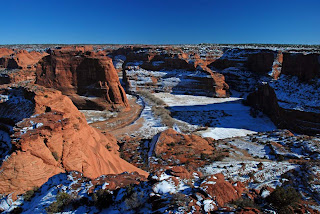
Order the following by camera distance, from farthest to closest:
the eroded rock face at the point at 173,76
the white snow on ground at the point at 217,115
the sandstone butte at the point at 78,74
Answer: the eroded rock face at the point at 173,76 → the sandstone butte at the point at 78,74 → the white snow on ground at the point at 217,115

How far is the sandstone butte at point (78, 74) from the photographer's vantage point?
24.0 m

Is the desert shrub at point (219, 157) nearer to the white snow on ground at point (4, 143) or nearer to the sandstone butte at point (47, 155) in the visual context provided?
the sandstone butte at point (47, 155)

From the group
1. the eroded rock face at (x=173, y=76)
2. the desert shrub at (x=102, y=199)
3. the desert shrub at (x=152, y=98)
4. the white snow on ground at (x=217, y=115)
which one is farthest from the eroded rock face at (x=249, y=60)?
the desert shrub at (x=102, y=199)

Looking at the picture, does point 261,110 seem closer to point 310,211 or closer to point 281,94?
point 281,94

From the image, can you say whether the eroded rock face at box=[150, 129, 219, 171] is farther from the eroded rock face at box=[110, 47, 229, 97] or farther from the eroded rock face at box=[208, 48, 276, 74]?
the eroded rock face at box=[208, 48, 276, 74]

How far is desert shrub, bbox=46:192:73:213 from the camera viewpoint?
5.53 m

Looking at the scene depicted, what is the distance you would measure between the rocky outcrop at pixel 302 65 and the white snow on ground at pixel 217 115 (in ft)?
27.5

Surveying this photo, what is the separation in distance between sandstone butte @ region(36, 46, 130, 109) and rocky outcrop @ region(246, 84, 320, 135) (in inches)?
819

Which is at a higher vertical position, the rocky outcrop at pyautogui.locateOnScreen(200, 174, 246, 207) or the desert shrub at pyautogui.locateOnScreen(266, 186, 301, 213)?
the rocky outcrop at pyautogui.locateOnScreen(200, 174, 246, 207)

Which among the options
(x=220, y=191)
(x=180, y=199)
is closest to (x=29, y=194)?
(x=180, y=199)

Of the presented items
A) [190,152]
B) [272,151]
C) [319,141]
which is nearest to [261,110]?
[319,141]

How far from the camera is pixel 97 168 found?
9.05 m

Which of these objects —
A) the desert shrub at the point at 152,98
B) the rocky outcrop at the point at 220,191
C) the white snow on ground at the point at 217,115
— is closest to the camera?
the rocky outcrop at the point at 220,191

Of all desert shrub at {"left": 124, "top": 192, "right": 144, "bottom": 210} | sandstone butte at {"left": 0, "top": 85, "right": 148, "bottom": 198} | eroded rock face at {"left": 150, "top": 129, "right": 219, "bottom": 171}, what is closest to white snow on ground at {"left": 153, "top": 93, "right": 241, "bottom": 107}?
eroded rock face at {"left": 150, "top": 129, "right": 219, "bottom": 171}
